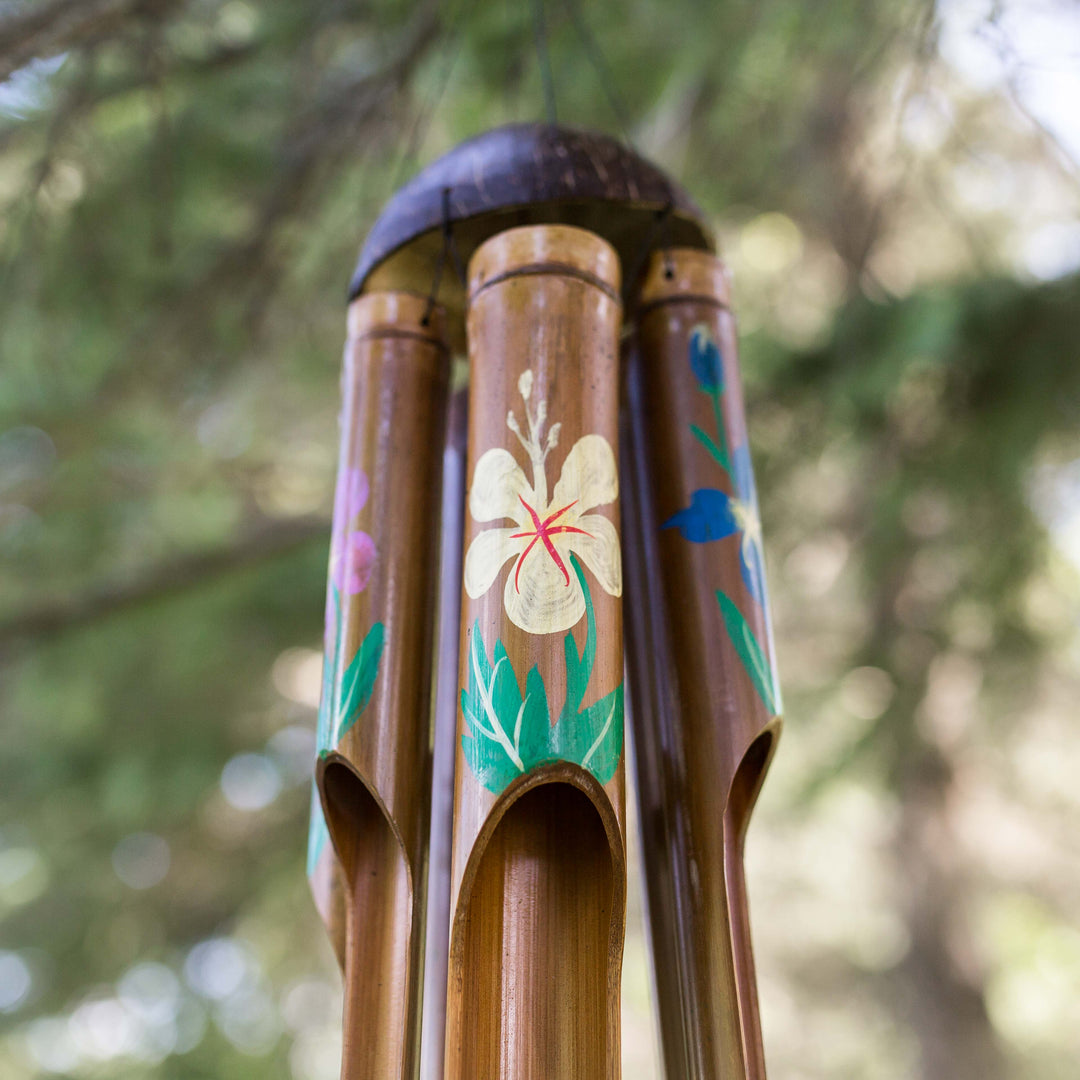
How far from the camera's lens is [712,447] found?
72cm

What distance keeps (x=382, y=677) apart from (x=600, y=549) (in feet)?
0.60

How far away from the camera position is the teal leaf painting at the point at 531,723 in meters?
0.54

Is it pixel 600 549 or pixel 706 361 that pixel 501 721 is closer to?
pixel 600 549

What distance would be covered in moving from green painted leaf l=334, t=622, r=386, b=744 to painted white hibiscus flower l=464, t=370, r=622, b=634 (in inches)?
3.9

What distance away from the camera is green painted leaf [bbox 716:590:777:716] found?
658 mm

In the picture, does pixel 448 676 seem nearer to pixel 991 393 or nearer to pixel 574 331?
pixel 574 331

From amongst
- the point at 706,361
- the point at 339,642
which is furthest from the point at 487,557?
the point at 706,361

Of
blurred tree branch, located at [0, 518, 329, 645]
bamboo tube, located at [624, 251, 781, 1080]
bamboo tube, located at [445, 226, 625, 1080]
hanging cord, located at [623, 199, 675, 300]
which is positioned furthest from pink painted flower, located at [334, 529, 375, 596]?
blurred tree branch, located at [0, 518, 329, 645]

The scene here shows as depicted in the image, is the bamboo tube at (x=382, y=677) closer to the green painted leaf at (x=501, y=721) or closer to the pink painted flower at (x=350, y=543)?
the pink painted flower at (x=350, y=543)

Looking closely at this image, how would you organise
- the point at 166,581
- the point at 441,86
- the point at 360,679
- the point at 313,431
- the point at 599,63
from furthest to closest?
the point at 313,431
the point at 166,581
the point at 599,63
the point at 441,86
the point at 360,679

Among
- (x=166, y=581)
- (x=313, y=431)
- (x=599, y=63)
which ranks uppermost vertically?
(x=313, y=431)

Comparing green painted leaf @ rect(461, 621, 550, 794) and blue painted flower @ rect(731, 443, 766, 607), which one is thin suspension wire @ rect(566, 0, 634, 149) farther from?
green painted leaf @ rect(461, 621, 550, 794)

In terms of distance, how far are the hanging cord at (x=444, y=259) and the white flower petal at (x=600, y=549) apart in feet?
0.89

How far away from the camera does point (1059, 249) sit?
→ 1.72m
